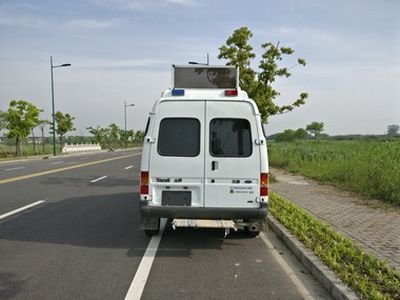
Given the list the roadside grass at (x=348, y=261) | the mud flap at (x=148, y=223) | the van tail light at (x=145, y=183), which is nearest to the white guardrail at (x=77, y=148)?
the mud flap at (x=148, y=223)

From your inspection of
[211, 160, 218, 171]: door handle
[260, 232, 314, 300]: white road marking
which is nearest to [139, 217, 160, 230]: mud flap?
[211, 160, 218, 171]: door handle

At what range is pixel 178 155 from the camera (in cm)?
565

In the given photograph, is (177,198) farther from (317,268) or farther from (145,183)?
(317,268)

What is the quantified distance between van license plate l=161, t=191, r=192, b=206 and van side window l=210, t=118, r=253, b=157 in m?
0.72

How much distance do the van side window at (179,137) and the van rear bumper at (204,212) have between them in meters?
0.79

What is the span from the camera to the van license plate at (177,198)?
18.5ft

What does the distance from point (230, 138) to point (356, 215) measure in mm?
3996

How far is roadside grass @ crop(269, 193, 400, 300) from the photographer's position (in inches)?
160

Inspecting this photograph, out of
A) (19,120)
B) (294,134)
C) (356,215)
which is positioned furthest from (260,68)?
(294,134)

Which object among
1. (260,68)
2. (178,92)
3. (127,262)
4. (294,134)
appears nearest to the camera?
(127,262)

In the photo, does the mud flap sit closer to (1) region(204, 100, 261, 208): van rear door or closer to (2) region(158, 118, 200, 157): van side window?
(1) region(204, 100, 261, 208): van rear door

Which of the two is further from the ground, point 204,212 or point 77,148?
point 204,212

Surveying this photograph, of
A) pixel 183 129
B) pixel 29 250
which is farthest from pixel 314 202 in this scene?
pixel 29 250

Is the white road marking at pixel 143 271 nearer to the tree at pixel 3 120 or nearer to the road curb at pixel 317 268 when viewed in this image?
the road curb at pixel 317 268
